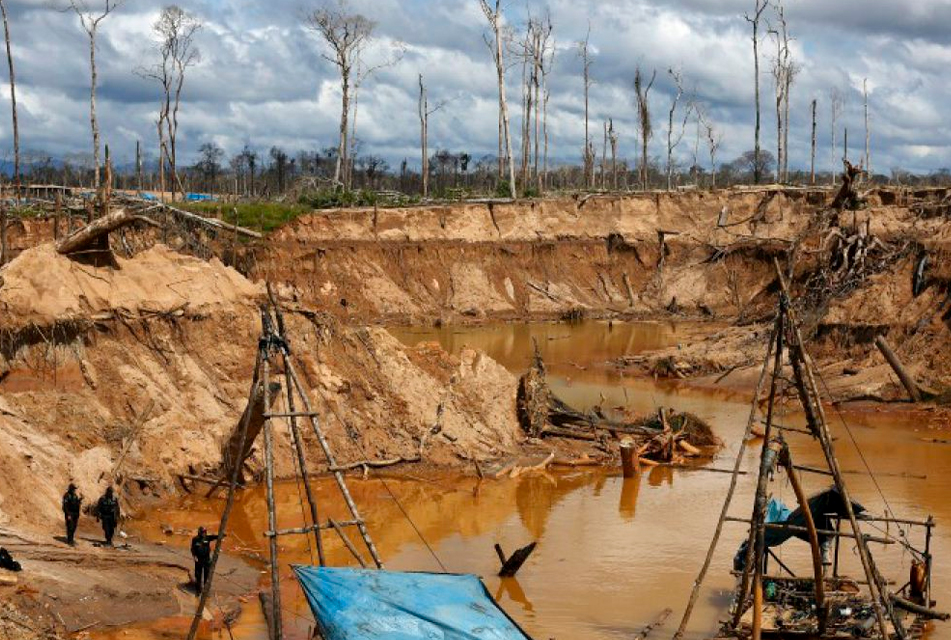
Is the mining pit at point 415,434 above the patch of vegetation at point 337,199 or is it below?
below

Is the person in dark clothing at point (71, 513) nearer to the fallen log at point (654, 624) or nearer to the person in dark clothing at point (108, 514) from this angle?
the person in dark clothing at point (108, 514)

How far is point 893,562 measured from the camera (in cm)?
1966

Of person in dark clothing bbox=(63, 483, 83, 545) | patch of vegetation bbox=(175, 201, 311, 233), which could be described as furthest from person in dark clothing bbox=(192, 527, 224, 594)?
patch of vegetation bbox=(175, 201, 311, 233)

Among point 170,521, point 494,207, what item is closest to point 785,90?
point 494,207

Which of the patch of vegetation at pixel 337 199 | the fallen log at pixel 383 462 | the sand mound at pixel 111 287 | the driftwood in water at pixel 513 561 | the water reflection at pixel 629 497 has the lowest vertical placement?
the water reflection at pixel 629 497

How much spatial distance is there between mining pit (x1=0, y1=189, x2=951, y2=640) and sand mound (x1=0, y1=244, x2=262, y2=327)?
49 mm

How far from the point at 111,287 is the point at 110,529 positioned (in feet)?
25.6

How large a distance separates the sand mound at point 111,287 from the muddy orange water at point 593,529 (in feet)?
15.0

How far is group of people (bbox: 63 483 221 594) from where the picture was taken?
54.0 ft

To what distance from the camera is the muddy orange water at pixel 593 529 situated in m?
17.4

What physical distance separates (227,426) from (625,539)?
8511 mm

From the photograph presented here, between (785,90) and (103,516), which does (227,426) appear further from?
(785,90)

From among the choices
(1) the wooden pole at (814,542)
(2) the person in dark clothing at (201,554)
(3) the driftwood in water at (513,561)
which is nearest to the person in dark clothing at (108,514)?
(2) the person in dark clothing at (201,554)

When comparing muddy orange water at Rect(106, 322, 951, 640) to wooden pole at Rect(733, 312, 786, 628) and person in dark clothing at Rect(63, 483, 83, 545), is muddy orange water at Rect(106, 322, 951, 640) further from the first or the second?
person in dark clothing at Rect(63, 483, 83, 545)
